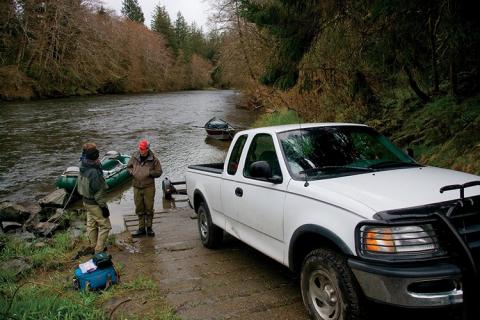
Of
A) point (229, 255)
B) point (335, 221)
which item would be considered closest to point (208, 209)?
point (229, 255)

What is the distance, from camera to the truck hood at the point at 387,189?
3453 millimetres

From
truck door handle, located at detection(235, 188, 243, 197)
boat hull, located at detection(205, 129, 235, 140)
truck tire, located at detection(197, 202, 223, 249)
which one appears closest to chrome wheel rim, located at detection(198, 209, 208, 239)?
truck tire, located at detection(197, 202, 223, 249)

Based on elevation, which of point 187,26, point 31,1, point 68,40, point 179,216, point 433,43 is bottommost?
point 179,216

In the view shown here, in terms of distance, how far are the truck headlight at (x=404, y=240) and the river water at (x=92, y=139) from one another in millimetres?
7136

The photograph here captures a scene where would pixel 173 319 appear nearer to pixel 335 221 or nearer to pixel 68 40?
pixel 335 221

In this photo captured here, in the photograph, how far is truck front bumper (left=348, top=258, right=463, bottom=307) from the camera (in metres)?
3.12

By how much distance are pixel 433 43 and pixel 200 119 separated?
106 ft

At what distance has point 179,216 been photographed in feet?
35.1

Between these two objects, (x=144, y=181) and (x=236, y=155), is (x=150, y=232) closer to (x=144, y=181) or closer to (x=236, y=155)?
(x=144, y=181)

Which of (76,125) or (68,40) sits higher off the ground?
(68,40)

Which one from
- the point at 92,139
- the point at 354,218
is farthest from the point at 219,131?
the point at 354,218

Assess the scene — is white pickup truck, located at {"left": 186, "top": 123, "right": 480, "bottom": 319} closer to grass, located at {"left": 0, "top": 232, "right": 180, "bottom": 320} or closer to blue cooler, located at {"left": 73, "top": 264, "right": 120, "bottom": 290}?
grass, located at {"left": 0, "top": 232, "right": 180, "bottom": 320}

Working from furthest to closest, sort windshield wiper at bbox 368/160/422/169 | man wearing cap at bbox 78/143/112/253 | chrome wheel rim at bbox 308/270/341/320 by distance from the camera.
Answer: man wearing cap at bbox 78/143/112/253 < windshield wiper at bbox 368/160/422/169 < chrome wheel rim at bbox 308/270/341/320

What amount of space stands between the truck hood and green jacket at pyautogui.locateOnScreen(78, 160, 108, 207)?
451 cm
